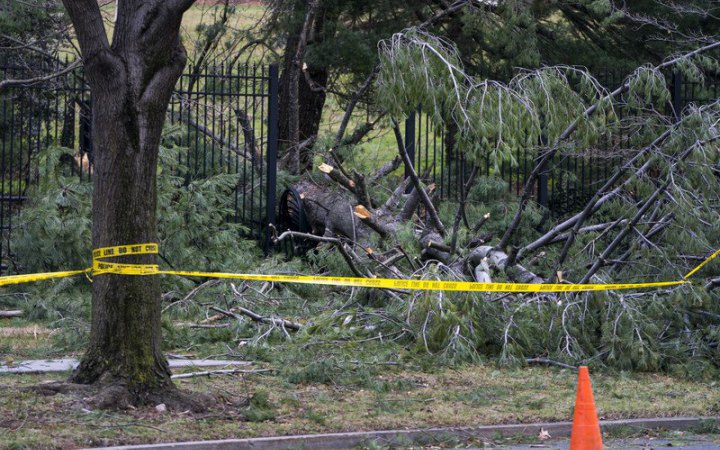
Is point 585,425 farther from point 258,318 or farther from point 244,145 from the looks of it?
point 244,145

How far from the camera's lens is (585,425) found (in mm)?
5570

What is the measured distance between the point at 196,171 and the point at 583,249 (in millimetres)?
6388

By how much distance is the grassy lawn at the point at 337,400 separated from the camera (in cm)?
616

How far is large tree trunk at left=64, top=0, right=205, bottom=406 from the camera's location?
669cm

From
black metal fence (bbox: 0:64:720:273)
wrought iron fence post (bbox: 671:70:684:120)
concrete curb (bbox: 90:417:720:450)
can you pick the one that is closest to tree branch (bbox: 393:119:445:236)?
black metal fence (bbox: 0:64:720:273)

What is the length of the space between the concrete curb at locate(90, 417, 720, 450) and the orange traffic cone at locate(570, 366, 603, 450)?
1086 mm

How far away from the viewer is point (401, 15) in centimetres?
1655

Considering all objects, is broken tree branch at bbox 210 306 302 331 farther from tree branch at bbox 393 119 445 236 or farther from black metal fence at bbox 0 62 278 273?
black metal fence at bbox 0 62 278 273

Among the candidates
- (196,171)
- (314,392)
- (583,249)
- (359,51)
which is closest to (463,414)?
(314,392)

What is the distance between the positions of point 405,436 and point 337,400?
1.09 meters

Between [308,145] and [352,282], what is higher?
[308,145]

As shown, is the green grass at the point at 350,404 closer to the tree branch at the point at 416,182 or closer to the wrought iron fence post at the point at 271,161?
the tree branch at the point at 416,182

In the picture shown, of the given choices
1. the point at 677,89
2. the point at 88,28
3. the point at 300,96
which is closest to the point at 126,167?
the point at 88,28

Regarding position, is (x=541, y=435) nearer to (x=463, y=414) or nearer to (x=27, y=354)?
(x=463, y=414)
